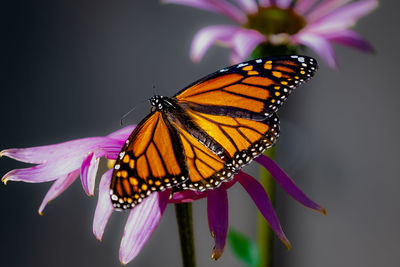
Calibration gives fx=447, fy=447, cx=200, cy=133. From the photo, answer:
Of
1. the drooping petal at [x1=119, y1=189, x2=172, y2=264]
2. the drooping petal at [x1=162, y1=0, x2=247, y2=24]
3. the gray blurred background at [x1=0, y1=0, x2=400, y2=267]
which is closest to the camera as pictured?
the drooping petal at [x1=119, y1=189, x2=172, y2=264]

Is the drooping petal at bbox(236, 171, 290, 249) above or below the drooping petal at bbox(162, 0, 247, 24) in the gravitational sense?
below

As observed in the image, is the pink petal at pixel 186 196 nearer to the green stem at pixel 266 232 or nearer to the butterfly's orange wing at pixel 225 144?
the butterfly's orange wing at pixel 225 144

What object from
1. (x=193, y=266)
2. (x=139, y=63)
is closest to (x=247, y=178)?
(x=193, y=266)

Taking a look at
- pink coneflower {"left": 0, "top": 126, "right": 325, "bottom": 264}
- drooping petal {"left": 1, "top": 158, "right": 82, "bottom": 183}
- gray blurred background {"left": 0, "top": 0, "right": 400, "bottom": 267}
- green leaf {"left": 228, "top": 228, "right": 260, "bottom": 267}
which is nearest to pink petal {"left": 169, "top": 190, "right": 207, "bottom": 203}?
pink coneflower {"left": 0, "top": 126, "right": 325, "bottom": 264}

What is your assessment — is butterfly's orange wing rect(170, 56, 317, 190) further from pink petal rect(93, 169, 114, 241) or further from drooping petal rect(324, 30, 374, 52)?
drooping petal rect(324, 30, 374, 52)

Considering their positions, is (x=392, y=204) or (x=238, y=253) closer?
(x=238, y=253)

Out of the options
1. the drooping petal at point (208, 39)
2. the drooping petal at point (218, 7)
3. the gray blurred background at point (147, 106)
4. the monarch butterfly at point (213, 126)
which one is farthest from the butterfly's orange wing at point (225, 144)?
the gray blurred background at point (147, 106)

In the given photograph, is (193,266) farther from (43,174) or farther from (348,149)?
(348,149)

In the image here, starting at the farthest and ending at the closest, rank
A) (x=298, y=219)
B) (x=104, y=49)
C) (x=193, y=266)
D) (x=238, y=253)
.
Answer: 1. (x=298, y=219)
2. (x=104, y=49)
3. (x=238, y=253)
4. (x=193, y=266)
